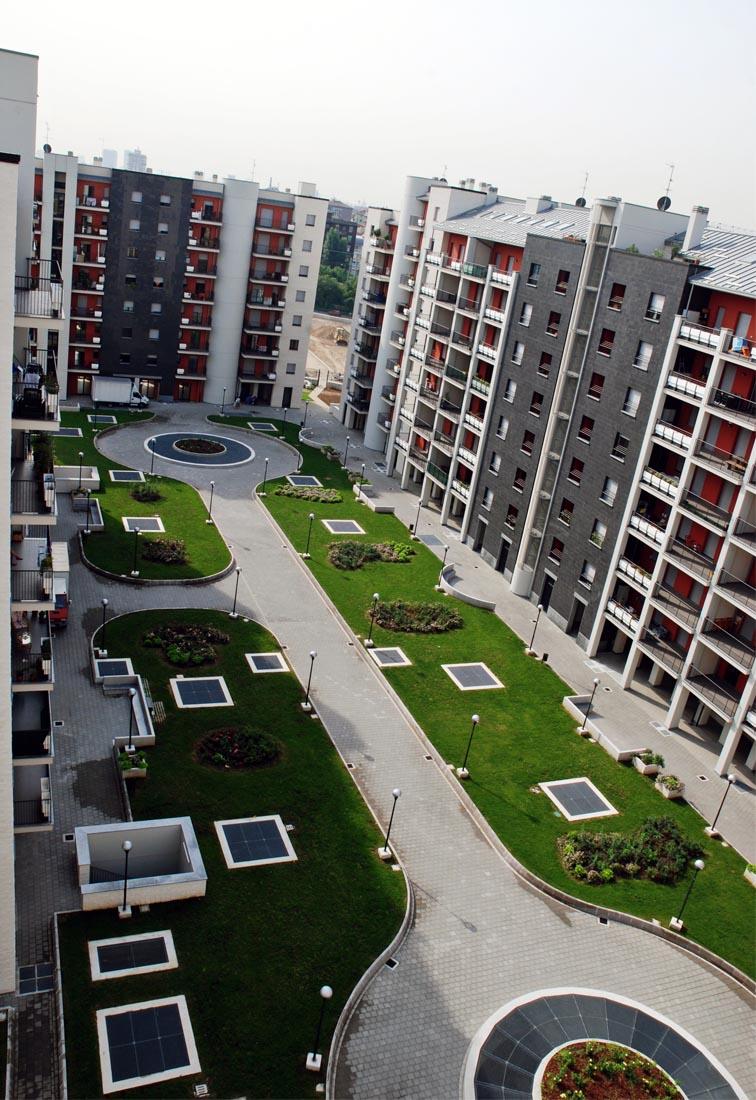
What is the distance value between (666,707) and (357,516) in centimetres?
2467

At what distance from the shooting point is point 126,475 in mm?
57562

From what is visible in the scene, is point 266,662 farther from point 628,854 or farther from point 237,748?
point 628,854

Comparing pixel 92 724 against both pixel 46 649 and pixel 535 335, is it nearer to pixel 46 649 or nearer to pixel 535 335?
pixel 46 649

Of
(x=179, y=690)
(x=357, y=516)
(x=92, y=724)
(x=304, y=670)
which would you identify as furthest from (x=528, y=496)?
(x=92, y=724)

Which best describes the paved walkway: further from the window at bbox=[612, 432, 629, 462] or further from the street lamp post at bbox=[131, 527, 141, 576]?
the window at bbox=[612, 432, 629, 462]

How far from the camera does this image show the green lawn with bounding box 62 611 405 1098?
840 inches

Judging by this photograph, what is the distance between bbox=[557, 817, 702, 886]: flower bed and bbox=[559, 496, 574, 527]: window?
18.0 m

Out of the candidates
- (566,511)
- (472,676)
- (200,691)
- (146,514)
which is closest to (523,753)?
(472,676)

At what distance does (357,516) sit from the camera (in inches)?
2267

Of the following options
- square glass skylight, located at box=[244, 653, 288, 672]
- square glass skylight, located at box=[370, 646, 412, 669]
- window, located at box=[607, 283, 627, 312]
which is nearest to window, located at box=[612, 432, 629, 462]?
window, located at box=[607, 283, 627, 312]

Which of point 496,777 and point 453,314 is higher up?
point 453,314

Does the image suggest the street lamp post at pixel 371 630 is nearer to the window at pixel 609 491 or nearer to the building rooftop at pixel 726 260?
the window at pixel 609 491

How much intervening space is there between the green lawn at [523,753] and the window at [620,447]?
10.4 metres

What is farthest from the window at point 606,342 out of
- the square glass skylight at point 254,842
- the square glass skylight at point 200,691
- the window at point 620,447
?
the square glass skylight at point 254,842
